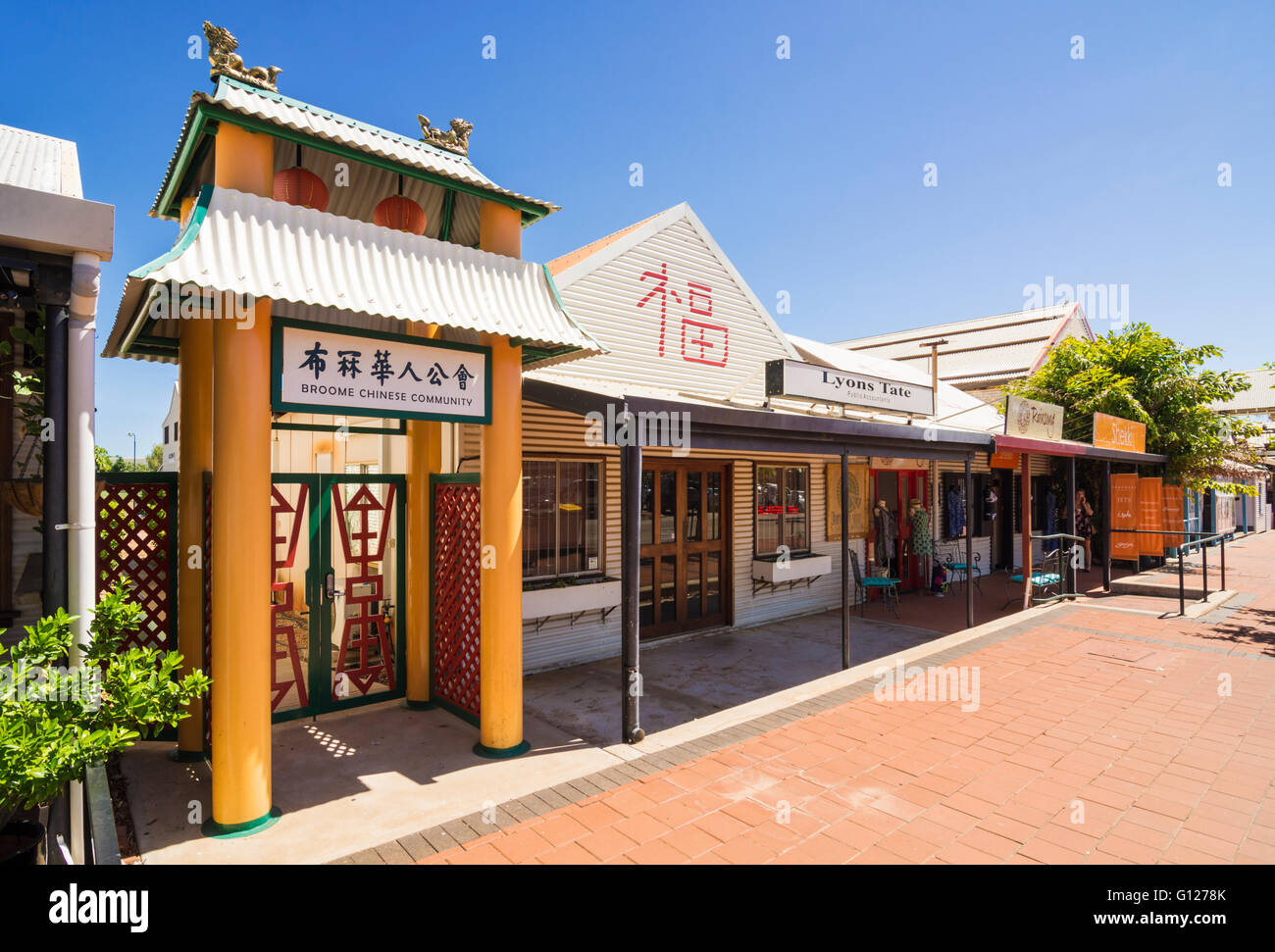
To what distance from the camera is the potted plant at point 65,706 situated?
245cm

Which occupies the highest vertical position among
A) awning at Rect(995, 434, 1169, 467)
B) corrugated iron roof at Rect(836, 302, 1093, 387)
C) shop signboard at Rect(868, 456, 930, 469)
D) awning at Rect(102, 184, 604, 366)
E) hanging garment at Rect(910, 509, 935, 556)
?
corrugated iron roof at Rect(836, 302, 1093, 387)

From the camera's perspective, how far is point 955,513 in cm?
1369

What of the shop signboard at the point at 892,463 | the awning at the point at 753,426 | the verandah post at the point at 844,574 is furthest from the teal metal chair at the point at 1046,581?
the verandah post at the point at 844,574

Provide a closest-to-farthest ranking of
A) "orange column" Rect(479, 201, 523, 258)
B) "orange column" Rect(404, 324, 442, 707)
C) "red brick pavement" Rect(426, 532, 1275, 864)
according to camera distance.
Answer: "red brick pavement" Rect(426, 532, 1275, 864)
"orange column" Rect(479, 201, 523, 258)
"orange column" Rect(404, 324, 442, 707)

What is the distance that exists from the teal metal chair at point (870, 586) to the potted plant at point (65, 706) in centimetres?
916

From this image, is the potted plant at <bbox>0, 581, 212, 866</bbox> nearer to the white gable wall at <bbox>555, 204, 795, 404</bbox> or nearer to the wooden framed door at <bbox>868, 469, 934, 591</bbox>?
the white gable wall at <bbox>555, 204, 795, 404</bbox>

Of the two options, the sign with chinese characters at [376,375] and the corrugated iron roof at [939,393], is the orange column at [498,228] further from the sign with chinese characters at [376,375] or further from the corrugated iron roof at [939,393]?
the corrugated iron roof at [939,393]

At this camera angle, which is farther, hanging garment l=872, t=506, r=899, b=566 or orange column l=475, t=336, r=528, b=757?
hanging garment l=872, t=506, r=899, b=566

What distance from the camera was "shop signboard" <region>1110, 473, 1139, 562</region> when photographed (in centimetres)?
1448

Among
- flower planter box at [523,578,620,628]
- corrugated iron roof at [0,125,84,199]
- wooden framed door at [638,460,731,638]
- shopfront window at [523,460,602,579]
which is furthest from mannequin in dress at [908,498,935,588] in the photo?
corrugated iron roof at [0,125,84,199]

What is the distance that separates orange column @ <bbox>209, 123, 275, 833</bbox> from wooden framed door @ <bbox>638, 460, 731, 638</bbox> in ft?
16.0

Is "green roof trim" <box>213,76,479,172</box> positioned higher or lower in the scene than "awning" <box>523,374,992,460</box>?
higher

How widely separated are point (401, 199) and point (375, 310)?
4.43 ft
